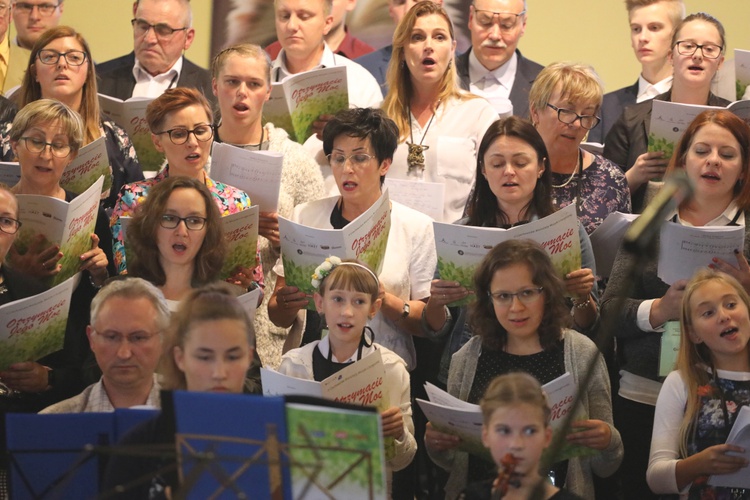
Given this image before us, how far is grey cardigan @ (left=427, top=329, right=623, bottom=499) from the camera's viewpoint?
348cm

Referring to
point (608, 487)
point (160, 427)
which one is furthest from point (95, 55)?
point (160, 427)

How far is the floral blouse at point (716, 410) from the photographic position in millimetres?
3461

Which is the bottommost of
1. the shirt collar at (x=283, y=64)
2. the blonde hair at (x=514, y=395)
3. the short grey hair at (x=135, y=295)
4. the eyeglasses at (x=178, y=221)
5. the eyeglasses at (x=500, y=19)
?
the blonde hair at (x=514, y=395)

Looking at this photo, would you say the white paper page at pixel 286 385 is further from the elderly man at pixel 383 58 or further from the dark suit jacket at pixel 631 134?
the elderly man at pixel 383 58

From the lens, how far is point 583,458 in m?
3.54

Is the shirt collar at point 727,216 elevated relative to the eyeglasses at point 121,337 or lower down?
elevated

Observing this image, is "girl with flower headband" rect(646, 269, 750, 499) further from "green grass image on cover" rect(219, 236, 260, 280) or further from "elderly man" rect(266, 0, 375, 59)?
"elderly man" rect(266, 0, 375, 59)

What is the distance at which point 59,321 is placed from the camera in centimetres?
370

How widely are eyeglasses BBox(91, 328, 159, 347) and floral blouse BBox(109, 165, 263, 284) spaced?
0.78m

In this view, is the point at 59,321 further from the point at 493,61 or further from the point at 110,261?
the point at 493,61

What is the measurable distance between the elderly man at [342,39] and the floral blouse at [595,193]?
2.15 meters

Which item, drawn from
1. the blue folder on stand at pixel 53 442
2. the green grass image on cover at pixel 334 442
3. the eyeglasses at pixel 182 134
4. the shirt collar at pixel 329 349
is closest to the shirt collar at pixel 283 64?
the eyeglasses at pixel 182 134

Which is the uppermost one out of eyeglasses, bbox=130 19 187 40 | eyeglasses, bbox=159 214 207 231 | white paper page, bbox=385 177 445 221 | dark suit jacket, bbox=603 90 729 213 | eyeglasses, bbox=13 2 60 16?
eyeglasses, bbox=13 2 60 16

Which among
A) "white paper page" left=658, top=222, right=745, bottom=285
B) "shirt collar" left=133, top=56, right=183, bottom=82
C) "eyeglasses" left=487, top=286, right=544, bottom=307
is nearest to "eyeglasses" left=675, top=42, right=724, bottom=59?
"white paper page" left=658, top=222, right=745, bottom=285
